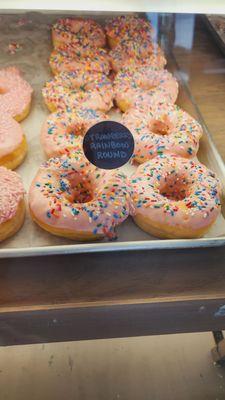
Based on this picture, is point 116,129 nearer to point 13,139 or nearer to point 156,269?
point 156,269

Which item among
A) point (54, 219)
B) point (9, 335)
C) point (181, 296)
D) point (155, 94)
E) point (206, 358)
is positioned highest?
point (155, 94)

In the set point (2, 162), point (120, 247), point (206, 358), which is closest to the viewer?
point (120, 247)

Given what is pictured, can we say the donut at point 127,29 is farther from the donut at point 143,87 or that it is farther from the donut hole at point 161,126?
the donut hole at point 161,126

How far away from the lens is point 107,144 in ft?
4.26

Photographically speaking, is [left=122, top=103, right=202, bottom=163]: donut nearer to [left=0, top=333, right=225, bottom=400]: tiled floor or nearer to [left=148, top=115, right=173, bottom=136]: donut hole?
[left=148, top=115, right=173, bottom=136]: donut hole

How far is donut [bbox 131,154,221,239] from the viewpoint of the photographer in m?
1.48

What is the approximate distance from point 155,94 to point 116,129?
83 cm

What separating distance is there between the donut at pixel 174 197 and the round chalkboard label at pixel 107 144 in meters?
0.26

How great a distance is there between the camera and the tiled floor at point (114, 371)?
1.81m

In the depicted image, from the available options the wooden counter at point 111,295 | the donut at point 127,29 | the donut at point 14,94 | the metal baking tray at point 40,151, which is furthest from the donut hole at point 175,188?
the donut at point 127,29

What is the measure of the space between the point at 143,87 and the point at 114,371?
4.30 feet

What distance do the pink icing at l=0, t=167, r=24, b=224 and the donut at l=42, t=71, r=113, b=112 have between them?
534 mm

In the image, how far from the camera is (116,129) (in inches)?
51.1

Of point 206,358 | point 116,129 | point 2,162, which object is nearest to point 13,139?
point 2,162
